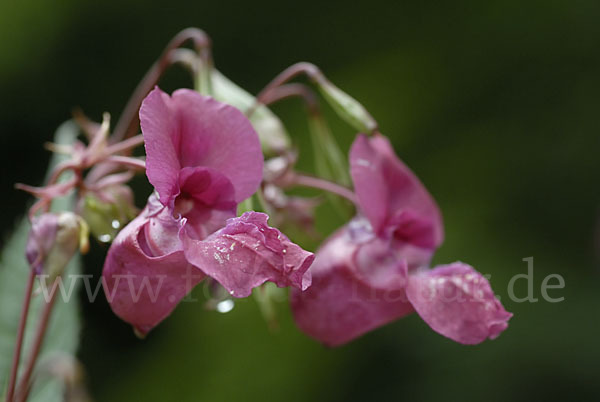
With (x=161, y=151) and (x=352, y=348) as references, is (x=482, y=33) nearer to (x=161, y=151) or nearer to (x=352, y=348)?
(x=352, y=348)

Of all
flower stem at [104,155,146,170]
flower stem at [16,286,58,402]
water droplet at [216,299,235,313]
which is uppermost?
flower stem at [104,155,146,170]

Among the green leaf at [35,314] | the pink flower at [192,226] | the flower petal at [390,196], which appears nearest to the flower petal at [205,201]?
the pink flower at [192,226]

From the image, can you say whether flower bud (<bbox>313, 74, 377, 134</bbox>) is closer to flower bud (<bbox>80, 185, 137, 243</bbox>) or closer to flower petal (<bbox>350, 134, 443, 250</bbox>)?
flower petal (<bbox>350, 134, 443, 250</bbox>)

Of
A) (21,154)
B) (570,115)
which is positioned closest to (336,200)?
(21,154)

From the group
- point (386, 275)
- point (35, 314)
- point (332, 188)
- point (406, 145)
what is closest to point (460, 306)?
point (386, 275)

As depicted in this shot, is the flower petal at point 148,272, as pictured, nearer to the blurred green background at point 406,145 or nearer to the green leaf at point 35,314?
the green leaf at point 35,314

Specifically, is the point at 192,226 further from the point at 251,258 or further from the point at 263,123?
the point at 263,123

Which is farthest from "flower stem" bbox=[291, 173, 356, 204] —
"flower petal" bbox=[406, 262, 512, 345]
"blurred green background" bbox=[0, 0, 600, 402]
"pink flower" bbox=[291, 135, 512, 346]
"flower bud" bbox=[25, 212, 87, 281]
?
"blurred green background" bbox=[0, 0, 600, 402]
